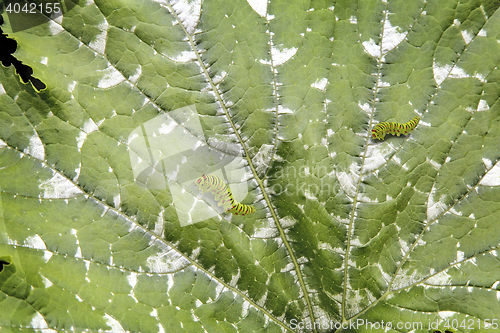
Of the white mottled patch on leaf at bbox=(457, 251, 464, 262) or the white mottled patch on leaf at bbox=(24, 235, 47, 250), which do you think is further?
the white mottled patch on leaf at bbox=(457, 251, 464, 262)

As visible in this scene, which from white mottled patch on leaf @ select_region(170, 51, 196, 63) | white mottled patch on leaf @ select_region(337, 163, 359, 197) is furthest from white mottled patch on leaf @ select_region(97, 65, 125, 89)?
white mottled patch on leaf @ select_region(337, 163, 359, 197)

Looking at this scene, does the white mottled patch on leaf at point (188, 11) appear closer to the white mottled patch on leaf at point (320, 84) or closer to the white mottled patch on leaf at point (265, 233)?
the white mottled patch on leaf at point (320, 84)

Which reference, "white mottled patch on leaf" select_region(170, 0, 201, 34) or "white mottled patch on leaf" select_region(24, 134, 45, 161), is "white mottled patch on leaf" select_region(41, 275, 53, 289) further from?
"white mottled patch on leaf" select_region(170, 0, 201, 34)

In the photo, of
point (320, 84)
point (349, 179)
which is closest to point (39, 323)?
point (349, 179)

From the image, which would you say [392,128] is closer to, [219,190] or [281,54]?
[281,54]

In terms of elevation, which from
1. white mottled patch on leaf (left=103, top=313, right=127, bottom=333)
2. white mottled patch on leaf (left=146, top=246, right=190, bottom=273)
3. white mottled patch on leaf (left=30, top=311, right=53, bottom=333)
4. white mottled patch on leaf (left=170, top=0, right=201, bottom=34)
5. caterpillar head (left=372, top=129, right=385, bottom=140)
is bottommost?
white mottled patch on leaf (left=30, top=311, right=53, bottom=333)

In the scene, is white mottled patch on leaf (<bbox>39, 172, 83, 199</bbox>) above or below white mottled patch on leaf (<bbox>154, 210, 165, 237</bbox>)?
below

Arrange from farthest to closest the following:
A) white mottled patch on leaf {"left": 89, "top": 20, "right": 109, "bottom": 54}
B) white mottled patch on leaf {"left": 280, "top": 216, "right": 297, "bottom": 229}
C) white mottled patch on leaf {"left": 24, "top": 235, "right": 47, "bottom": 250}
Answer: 1. white mottled patch on leaf {"left": 280, "top": 216, "right": 297, "bottom": 229}
2. white mottled patch on leaf {"left": 24, "top": 235, "right": 47, "bottom": 250}
3. white mottled patch on leaf {"left": 89, "top": 20, "right": 109, "bottom": 54}
